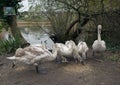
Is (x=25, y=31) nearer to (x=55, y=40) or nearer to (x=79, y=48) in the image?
(x=55, y=40)

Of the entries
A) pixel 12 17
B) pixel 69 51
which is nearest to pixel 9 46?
pixel 12 17

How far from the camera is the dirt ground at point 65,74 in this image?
6.27 m

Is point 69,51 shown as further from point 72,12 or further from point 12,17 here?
point 12,17

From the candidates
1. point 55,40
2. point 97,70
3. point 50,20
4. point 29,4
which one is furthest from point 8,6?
point 97,70

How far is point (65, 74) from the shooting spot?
21.9 ft

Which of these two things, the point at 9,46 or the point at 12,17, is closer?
the point at 9,46

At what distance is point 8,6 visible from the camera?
35.4 feet

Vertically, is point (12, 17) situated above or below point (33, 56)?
above

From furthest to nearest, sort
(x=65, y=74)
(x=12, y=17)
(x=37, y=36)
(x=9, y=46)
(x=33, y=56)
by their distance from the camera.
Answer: (x=37, y=36)
(x=12, y=17)
(x=9, y=46)
(x=65, y=74)
(x=33, y=56)

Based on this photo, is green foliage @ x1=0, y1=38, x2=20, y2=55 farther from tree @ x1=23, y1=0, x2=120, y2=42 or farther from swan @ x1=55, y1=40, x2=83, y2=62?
swan @ x1=55, y1=40, x2=83, y2=62

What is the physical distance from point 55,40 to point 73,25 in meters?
1.19

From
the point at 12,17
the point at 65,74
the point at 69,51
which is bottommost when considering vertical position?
the point at 65,74

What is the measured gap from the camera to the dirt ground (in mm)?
6270

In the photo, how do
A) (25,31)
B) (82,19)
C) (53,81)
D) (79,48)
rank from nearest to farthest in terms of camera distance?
(53,81)
(79,48)
(82,19)
(25,31)
